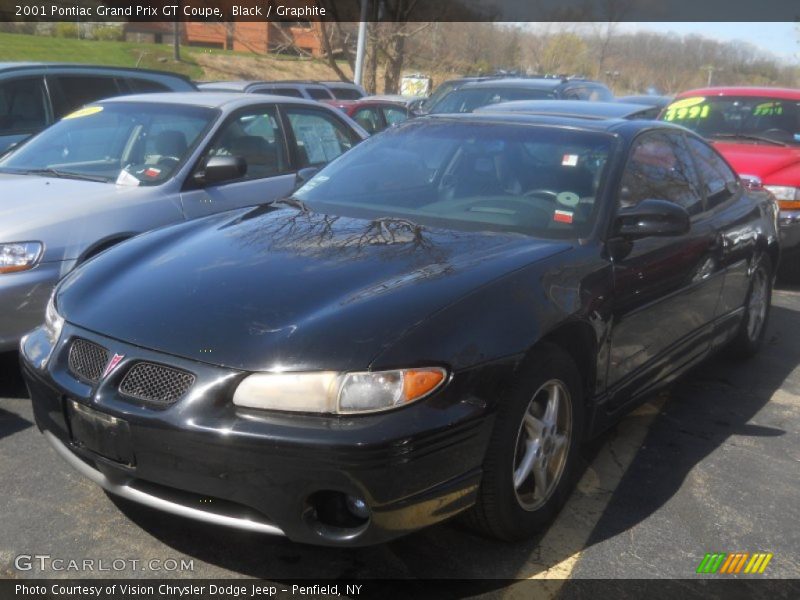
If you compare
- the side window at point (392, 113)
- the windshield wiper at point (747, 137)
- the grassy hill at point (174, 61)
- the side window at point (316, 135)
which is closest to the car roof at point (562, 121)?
the side window at point (316, 135)

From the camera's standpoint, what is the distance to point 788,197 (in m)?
7.80

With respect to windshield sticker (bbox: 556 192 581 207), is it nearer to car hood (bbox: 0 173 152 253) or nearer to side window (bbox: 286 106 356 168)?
car hood (bbox: 0 173 152 253)

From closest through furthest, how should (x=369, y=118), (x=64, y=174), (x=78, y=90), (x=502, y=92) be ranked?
1. (x=64, y=174)
2. (x=78, y=90)
3. (x=502, y=92)
4. (x=369, y=118)

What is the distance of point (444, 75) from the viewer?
104ft

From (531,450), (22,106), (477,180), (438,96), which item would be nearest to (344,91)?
(438,96)

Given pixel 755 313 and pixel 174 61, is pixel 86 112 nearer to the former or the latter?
pixel 755 313

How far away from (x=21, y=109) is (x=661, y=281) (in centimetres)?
645

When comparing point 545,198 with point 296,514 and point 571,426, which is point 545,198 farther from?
point 296,514

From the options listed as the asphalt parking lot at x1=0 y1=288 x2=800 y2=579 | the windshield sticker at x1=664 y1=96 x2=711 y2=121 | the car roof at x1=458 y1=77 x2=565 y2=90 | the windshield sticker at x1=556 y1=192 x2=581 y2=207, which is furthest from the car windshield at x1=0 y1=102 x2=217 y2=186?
the car roof at x1=458 y1=77 x2=565 y2=90

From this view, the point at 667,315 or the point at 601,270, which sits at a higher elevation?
the point at 601,270

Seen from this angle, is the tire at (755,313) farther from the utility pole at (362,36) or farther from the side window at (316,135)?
the utility pole at (362,36)

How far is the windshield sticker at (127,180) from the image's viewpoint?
17.5 ft

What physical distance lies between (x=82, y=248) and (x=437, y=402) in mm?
2717

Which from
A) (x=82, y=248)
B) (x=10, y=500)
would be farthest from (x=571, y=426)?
(x=82, y=248)
